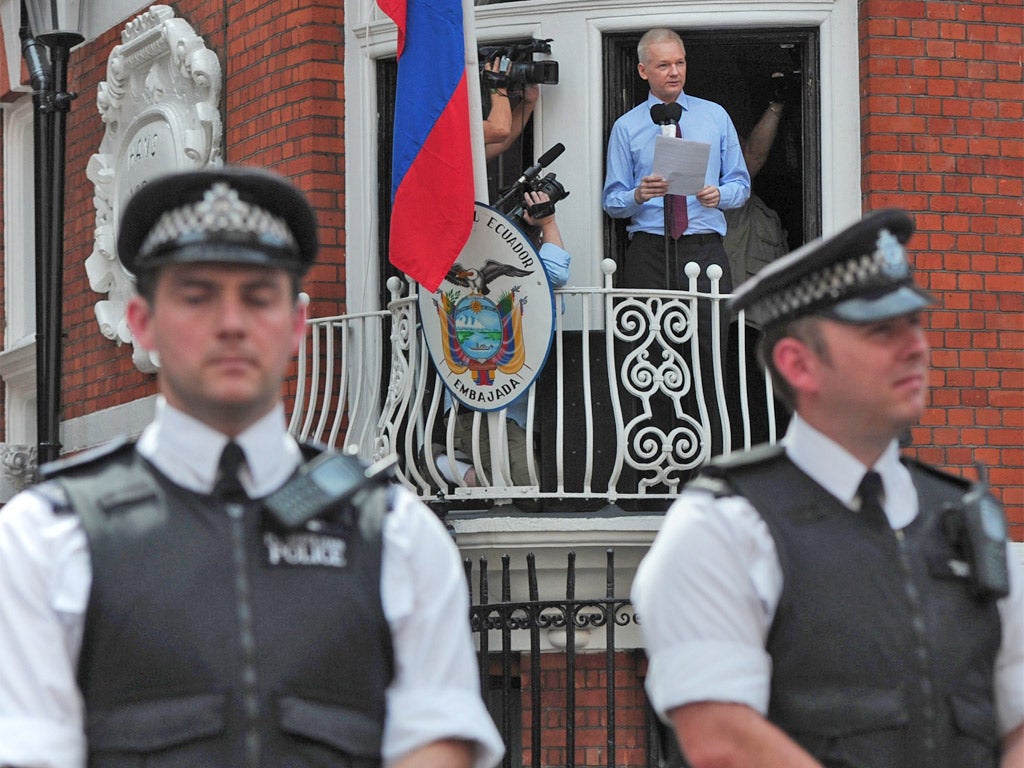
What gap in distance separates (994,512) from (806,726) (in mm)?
553

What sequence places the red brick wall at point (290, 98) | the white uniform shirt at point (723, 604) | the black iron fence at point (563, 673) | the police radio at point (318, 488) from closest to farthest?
the police radio at point (318, 488), the white uniform shirt at point (723, 604), the black iron fence at point (563, 673), the red brick wall at point (290, 98)

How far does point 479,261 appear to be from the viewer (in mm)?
8352

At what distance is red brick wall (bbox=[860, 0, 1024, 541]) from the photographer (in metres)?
8.60

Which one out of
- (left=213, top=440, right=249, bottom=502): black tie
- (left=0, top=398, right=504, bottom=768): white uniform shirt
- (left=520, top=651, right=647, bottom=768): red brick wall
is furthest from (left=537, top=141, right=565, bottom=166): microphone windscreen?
(left=213, top=440, right=249, bottom=502): black tie

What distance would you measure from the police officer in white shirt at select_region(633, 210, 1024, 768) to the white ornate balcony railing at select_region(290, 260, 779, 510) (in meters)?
4.52

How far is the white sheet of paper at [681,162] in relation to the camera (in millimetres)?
8281

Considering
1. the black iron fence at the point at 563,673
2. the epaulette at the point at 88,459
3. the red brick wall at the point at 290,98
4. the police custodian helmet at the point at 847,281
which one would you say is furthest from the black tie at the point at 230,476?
the red brick wall at the point at 290,98

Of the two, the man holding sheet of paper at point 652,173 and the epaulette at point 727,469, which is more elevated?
the man holding sheet of paper at point 652,173

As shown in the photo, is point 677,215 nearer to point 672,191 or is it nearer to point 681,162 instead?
point 672,191

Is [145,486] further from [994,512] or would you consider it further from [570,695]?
[570,695]

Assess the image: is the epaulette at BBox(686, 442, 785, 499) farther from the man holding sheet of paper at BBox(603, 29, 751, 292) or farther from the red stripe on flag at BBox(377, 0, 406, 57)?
the red stripe on flag at BBox(377, 0, 406, 57)

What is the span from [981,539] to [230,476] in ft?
4.32

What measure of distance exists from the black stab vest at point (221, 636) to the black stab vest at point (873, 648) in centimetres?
70

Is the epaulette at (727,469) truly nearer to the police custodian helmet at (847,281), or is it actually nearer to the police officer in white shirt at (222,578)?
the police custodian helmet at (847,281)
